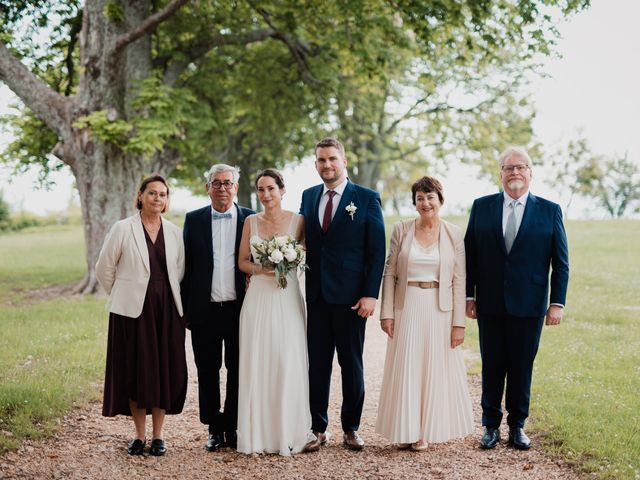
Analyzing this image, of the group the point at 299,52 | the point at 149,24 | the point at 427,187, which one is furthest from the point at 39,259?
the point at 427,187

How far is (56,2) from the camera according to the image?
16719 mm

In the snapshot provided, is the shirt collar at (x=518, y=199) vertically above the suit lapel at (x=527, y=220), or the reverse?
the shirt collar at (x=518, y=199)

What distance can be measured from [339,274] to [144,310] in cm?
172

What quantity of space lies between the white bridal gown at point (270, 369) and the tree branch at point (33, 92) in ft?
38.4

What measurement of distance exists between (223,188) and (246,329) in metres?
1.26

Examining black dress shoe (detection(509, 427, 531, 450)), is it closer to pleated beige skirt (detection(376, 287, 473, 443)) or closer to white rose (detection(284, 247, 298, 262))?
pleated beige skirt (detection(376, 287, 473, 443))

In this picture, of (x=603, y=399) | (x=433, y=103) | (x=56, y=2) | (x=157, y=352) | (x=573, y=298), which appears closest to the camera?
(x=157, y=352)

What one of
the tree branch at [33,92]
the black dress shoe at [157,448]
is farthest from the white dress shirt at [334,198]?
the tree branch at [33,92]

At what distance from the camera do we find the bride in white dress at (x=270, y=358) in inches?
227

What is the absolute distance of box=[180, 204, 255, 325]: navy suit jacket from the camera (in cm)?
579

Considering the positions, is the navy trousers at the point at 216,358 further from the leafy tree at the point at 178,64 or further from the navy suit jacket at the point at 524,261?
the leafy tree at the point at 178,64

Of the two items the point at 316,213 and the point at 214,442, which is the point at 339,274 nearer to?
the point at 316,213

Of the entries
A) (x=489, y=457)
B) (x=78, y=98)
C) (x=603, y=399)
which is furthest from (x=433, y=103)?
(x=489, y=457)

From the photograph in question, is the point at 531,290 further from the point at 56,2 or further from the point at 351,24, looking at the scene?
the point at 56,2
